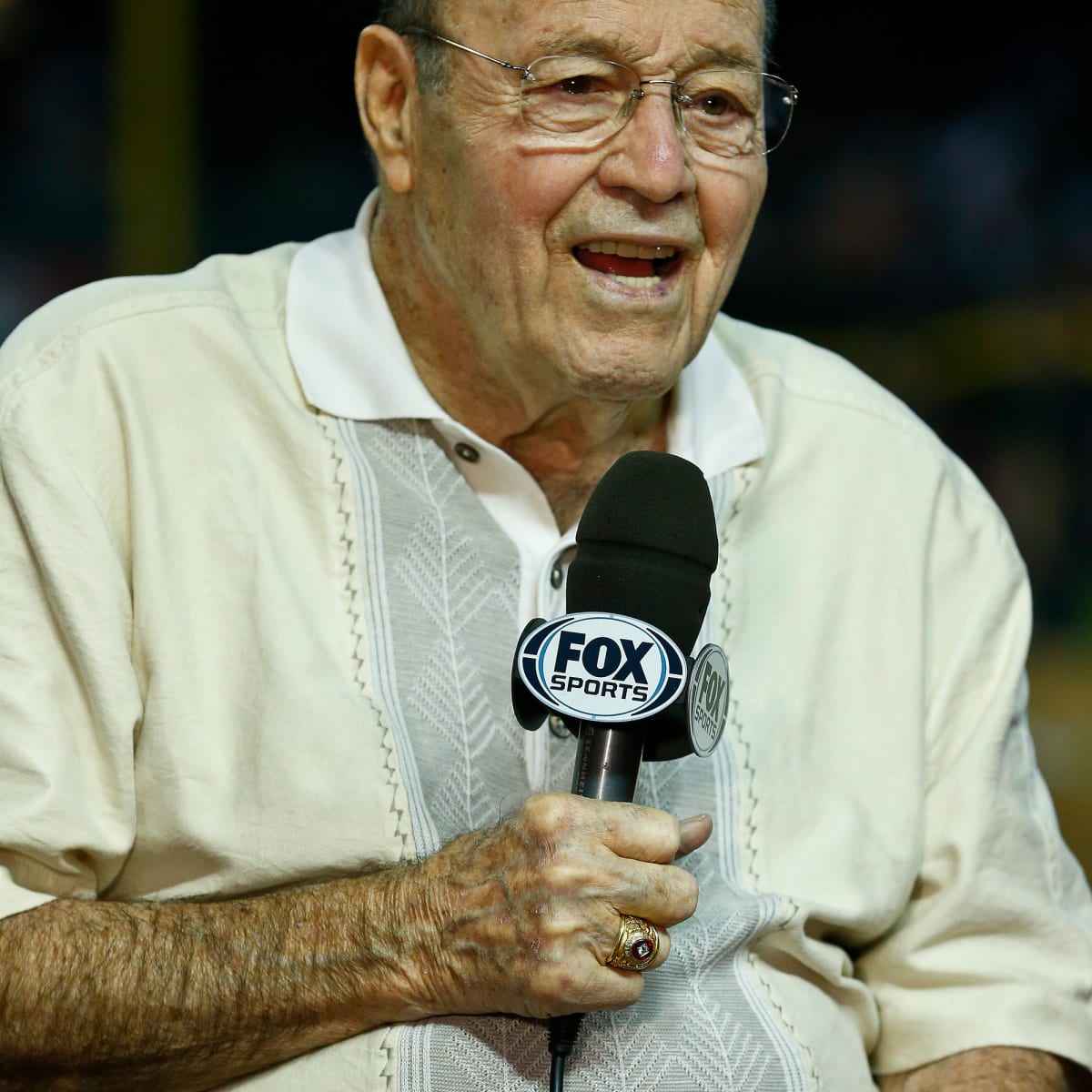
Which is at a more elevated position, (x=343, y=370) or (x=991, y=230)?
(x=343, y=370)

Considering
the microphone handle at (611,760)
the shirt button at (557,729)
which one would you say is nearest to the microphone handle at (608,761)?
the microphone handle at (611,760)

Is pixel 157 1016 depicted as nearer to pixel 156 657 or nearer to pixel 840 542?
pixel 156 657

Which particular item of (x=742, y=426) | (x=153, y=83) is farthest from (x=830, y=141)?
(x=742, y=426)

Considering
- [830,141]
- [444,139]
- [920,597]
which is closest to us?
[444,139]

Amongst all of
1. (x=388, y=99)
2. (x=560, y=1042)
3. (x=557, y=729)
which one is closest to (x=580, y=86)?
(x=388, y=99)

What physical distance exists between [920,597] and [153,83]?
3.72 metres

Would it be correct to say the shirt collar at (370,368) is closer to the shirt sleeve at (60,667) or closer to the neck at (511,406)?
the neck at (511,406)

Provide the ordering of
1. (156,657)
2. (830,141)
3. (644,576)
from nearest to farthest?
(644,576)
(156,657)
(830,141)

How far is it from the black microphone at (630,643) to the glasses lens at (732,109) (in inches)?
17.7

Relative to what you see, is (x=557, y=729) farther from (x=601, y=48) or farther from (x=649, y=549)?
(x=601, y=48)

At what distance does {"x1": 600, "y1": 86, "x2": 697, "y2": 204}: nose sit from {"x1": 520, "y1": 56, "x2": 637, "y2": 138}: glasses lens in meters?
0.02

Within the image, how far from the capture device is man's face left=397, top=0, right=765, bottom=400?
5.25 feet

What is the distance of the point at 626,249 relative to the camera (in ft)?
5.40

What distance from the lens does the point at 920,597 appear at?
1.82m
